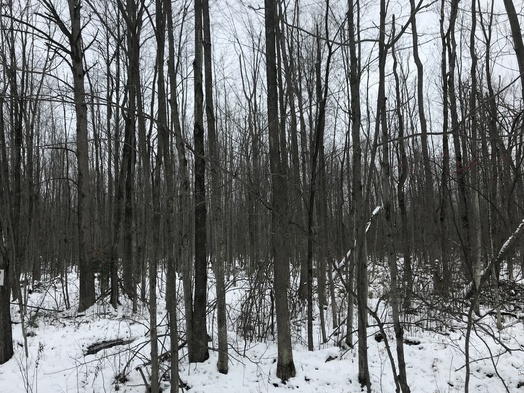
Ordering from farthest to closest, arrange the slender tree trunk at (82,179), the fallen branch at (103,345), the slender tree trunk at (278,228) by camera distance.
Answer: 1. the slender tree trunk at (82,179)
2. the fallen branch at (103,345)
3. the slender tree trunk at (278,228)

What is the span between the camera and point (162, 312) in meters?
8.12

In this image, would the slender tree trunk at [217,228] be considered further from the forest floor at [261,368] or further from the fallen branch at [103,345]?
the fallen branch at [103,345]

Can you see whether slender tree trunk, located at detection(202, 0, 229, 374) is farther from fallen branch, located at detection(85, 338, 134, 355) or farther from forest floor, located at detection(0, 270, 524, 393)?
fallen branch, located at detection(85, 338, 134, 355)

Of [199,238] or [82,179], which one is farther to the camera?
[82,179]

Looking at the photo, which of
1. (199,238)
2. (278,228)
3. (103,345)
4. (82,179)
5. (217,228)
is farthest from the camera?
(82,179)

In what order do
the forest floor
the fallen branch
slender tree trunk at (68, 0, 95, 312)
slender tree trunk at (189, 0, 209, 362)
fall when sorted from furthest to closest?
slender tree trunk at (68, 0, 95, 312), the fallen branch, slender tree trunk at (189, 0, 209, 362), the forest floor

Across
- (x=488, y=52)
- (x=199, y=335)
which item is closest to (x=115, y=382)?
(x=199, y=335)

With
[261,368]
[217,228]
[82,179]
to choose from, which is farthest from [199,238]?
[82,179]

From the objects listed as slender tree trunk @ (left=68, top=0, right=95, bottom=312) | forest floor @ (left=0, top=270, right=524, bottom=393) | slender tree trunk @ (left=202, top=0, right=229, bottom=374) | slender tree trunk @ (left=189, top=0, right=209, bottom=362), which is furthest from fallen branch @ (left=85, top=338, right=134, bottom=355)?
slender tree trunk @ (left=68, top=0, right=95, bottom=312)

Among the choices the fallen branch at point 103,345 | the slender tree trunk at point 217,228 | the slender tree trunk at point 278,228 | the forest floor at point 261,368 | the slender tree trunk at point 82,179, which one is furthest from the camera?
the slender tree trunk at point 82,179

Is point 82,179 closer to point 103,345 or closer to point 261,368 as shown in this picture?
point 103,345

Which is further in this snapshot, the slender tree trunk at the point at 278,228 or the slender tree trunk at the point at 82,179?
the slender tree trunk at the point at 82,179

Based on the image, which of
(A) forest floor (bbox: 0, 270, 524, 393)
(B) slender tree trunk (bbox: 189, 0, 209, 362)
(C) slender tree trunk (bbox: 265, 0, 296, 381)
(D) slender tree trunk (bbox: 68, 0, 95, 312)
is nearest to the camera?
(C) slender tree trunk (bbox: 265, 0, 296, 381)

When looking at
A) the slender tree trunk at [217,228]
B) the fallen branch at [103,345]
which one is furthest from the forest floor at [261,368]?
the slender tree trunk at [217,228]
